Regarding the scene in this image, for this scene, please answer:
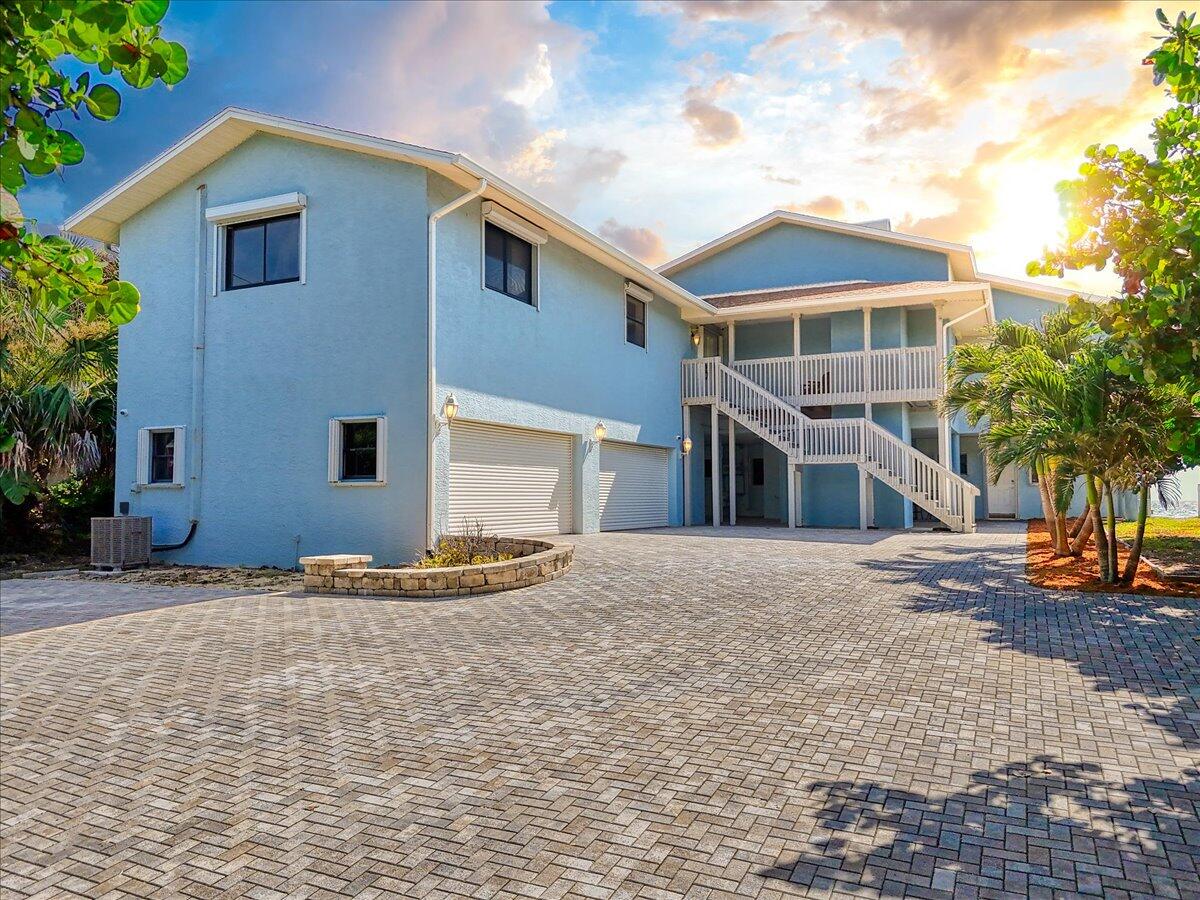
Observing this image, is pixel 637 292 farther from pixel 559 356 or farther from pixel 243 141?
pixel 243 141

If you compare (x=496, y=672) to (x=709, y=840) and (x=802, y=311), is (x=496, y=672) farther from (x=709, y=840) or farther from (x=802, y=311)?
(x=802, y=311)

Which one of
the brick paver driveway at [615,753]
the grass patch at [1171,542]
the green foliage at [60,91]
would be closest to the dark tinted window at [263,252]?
the brick paver driveway at [615,753]

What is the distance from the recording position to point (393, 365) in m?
11.9

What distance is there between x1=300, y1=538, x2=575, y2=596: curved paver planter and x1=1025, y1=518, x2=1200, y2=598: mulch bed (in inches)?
233

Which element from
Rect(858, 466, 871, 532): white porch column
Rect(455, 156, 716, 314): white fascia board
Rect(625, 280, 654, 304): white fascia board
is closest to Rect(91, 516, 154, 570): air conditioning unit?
Rect(455, 156, 716, 314): white fascia board

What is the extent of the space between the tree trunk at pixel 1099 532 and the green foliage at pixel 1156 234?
567cm

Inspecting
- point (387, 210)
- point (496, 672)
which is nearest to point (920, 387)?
point (387, 210)

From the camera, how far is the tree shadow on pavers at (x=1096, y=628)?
5000 millimetres

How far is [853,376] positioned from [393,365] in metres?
11.7

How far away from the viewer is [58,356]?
14789mm

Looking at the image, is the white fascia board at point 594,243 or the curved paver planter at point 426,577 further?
the white fascia board at point 594,243

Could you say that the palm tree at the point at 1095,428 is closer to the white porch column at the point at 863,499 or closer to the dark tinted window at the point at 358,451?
the white porch column at the point at 863,499

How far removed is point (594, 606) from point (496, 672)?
2522mm

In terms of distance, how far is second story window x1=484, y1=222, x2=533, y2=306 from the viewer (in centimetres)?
1334
